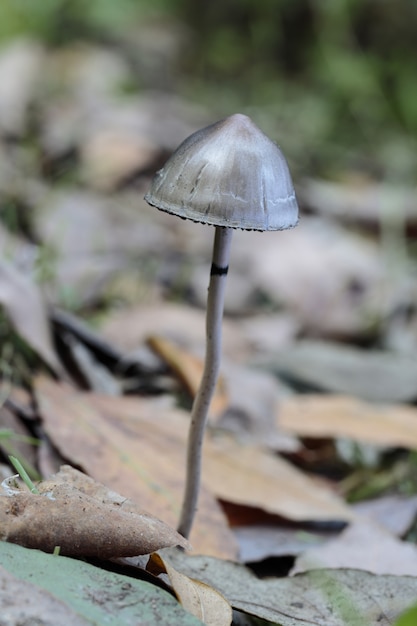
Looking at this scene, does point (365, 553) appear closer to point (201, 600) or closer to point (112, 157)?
point (201, 600)

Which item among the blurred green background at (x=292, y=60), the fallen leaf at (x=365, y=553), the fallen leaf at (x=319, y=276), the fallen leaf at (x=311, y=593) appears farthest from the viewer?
the blurred green background at (x=292, y=60)

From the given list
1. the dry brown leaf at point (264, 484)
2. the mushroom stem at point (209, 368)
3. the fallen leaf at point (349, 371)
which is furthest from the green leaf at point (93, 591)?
the fallen leaf at point (349, 371)

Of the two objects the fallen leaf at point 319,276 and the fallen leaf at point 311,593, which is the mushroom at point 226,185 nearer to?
the fallen leaf at point 311,593

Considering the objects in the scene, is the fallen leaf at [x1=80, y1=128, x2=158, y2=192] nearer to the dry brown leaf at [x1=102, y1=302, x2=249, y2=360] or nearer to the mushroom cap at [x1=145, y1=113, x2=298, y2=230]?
the dry brown leaf at [x1=102, y1=302, x2=249, y2=360]

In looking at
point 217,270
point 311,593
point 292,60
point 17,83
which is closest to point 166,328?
point 217,270

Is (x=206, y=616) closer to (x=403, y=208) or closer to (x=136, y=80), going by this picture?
(x=403, y=208)

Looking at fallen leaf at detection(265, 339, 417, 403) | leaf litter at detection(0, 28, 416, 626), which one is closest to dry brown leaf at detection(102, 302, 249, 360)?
leaf litter at detection(0, 28, 416, 626)
